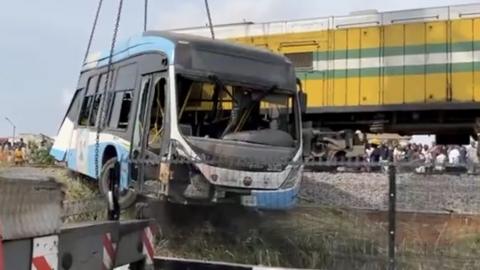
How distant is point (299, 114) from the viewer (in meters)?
10.3

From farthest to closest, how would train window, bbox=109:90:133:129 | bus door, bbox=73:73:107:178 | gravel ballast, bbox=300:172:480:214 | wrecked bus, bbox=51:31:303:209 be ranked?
bus door, bbox=73:73:107:178
train window, bbox=109:90:133:129
wrecked bus, bbox=51:31:303:209
gravel ballast, bbox=300:172:480:214

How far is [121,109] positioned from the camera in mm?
10570

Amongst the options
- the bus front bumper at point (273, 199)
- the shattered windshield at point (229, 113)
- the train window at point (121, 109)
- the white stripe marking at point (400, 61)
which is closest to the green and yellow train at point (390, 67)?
the white stripe marking at point (400, 61)

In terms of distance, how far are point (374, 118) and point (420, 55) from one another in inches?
82.8

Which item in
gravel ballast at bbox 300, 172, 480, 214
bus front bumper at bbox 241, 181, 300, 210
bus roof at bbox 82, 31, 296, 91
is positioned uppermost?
bus roof at bbox 82, 31, 296, 91

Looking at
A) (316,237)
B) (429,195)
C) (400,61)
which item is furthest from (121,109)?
(400,61)

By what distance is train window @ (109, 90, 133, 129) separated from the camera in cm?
1028

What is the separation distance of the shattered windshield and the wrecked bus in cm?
1

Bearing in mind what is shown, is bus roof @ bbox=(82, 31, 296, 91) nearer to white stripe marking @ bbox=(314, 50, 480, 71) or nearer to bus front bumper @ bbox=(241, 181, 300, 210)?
bus front bumper @ bbox=(241, 181, 300, 210)

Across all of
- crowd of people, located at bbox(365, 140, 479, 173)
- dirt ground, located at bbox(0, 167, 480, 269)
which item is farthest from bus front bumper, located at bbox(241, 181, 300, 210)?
crowd of people, located at bbox(365, 140, 479, 173)

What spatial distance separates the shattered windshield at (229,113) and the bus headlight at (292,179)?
32.5 inches

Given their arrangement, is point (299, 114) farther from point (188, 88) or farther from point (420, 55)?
point (420, 55)

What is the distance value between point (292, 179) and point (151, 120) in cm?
237

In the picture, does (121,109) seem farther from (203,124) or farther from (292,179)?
(292,179)
